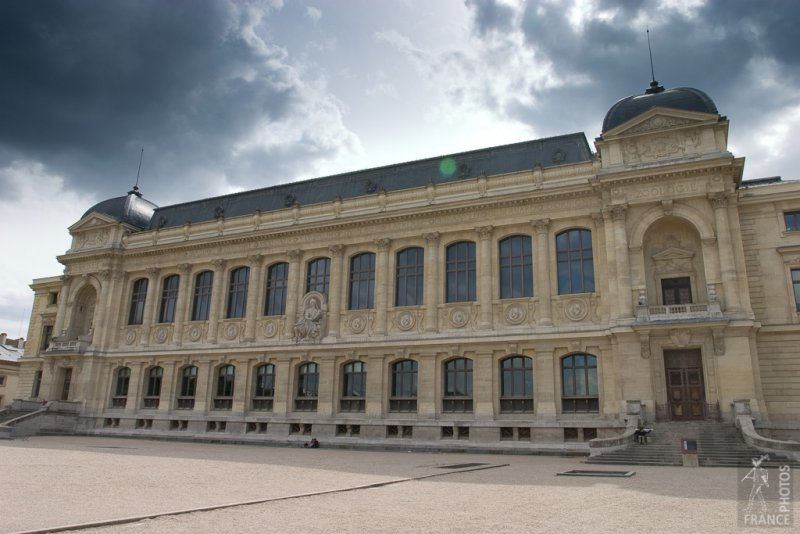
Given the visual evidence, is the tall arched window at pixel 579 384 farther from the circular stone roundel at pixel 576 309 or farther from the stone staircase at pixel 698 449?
the stone staircase at pixel 698 449

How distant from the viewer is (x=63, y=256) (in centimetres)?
4784

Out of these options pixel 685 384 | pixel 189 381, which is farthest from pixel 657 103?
pixel 189 381

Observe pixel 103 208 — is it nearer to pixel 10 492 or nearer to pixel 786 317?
pixel 10 492

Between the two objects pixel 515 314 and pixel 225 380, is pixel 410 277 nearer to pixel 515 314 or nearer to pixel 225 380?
pixel 515 314

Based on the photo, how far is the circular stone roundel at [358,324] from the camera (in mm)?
35906

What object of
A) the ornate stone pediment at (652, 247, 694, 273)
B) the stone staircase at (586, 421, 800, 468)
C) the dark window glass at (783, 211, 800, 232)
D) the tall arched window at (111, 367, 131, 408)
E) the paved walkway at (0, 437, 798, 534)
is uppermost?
the dark window glass at (783, 211, 800, 232)

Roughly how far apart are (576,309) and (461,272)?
696cm

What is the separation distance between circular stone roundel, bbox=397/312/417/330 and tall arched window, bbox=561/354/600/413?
8763 millimetres

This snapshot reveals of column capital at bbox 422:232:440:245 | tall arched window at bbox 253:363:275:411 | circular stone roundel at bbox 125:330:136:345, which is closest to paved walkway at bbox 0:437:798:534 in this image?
column capital at bbox 422:232:440:245

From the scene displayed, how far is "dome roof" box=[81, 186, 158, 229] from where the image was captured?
47.8 meters

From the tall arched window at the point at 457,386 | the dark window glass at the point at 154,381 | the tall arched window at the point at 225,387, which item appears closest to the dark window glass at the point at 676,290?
the tall arched window at the point at 457,386

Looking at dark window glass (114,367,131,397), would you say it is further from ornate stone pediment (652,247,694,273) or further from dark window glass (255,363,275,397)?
ornate stone pediment (652,247,694,273)

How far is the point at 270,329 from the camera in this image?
3878 centimetres

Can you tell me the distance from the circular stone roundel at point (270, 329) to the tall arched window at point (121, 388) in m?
12.4
